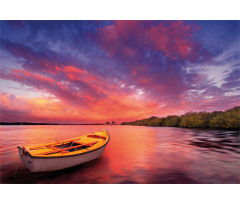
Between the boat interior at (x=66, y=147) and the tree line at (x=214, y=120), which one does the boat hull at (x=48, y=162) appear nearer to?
the boat interior at (x=66, y=147)

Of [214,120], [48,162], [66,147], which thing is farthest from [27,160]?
[214,120]

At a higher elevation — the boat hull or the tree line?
the tree line

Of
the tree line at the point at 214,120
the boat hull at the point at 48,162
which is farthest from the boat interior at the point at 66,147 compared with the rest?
the tree line at the point at 214,120

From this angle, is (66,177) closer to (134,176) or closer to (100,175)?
(100,175)

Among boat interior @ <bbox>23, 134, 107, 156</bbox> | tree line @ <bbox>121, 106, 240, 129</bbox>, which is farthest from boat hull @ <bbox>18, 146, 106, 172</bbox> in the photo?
tree line @ <bbox>121, 106, 240, 129</bbox>

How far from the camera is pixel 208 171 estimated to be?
242 inches

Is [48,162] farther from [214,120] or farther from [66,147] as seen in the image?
[214,120]

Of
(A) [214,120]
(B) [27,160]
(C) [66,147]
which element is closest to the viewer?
(B) [27,160]

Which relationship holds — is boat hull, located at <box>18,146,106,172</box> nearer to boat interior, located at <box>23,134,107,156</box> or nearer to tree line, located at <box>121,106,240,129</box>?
boat interior, located at <box>23,134,107,156</box>

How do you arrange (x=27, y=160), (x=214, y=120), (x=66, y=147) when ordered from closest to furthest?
1. (x=27, y=160)
2. (x=66, y=147)
3. (x=214, y=120)

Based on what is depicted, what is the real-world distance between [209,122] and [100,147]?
49595 mm
